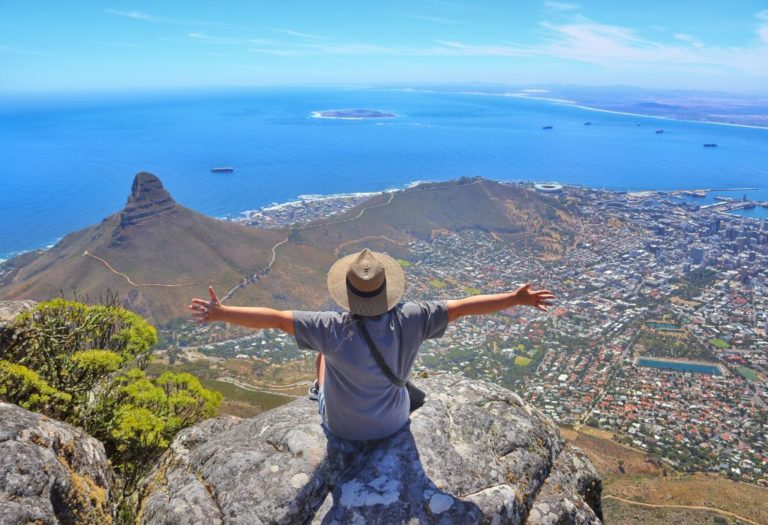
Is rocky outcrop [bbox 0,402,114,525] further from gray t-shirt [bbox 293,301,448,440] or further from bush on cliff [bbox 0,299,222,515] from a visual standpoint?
gray t-shirt [bbox 293,301,448,440]

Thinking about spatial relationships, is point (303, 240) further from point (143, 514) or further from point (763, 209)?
point (763, 209)

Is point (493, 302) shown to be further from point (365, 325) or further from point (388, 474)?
point (388, 474)

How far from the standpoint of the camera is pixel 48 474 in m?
3.48

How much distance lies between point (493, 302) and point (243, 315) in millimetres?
2043

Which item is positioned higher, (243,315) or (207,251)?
(243,315)

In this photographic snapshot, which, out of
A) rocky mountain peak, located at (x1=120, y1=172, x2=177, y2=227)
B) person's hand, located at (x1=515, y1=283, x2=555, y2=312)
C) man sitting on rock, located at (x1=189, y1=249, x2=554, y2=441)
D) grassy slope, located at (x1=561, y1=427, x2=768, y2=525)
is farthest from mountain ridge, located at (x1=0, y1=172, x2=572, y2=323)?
person's hand, located at (x1=515, y1=283, x2=555, y2=312)

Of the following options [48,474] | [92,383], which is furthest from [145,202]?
[48,474]

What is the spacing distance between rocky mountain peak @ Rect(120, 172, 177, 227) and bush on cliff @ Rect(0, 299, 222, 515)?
167 feet

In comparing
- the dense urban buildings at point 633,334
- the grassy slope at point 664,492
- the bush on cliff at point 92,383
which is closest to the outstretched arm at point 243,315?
the bush on cliff at point 92,383

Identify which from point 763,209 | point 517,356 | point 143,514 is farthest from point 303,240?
point 763,209

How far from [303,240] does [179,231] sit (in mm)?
14087

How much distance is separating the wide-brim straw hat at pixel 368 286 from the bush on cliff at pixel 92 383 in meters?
3.92

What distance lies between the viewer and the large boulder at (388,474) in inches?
141

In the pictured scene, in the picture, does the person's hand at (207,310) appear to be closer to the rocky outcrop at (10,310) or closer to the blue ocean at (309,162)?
the rocky outcrop at (10,310)
